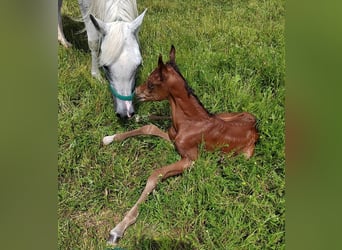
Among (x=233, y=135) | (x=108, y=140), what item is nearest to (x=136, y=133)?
(x=108, y=140)

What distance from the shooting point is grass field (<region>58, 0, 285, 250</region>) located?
7.25 feet

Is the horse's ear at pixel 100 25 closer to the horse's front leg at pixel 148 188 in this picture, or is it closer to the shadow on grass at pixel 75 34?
the shadow on grass at pixel 75 34

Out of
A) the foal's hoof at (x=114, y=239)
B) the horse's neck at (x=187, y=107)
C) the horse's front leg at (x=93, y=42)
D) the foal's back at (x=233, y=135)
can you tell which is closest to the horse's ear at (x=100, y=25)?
the horse's front leg at (x=93, y=42)

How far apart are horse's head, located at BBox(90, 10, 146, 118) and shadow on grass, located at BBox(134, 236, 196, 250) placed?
77cm

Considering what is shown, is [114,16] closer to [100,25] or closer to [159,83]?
[100,25]

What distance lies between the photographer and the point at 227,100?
250cm

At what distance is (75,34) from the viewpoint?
3184mm

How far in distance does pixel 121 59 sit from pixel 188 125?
1.93ft

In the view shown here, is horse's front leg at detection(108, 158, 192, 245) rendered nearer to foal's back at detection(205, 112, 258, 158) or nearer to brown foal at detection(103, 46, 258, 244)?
brown foal at detection(103, 46, 258, 244)
